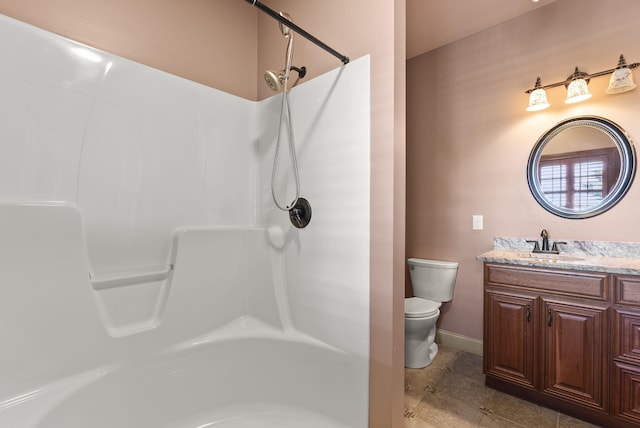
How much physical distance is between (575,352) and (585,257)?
2.10 feet

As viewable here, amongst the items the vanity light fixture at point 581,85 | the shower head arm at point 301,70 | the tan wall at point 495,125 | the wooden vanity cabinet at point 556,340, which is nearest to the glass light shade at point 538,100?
the vanity light fixture at point 581,85

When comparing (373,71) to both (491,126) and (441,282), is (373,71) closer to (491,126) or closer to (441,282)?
(491,126)

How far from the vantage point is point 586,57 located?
1.89 meters

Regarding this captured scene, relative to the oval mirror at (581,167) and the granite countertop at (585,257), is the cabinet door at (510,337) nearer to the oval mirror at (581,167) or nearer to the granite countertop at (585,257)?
the granite countertop at (585,257)

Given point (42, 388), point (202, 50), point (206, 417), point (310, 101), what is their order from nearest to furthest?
point (42, 388) → point (206, 417) → point (310, 101) → point (202, 50)

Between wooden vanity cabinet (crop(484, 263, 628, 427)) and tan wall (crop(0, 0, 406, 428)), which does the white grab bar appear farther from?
wooden vanity cabinet (crop(484, 263, 628, 427))

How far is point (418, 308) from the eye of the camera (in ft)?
6.79

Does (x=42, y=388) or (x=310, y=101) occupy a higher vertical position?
(x=310, y=101)

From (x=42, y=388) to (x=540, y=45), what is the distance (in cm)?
343

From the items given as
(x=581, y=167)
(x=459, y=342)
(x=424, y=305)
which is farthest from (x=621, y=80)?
(x=459, y=342)

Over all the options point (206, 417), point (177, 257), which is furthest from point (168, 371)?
point (177, 257)

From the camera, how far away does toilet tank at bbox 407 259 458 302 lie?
240 cm

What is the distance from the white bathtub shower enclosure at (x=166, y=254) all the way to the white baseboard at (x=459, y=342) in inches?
63.5

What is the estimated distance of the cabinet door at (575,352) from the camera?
1.46 meters
